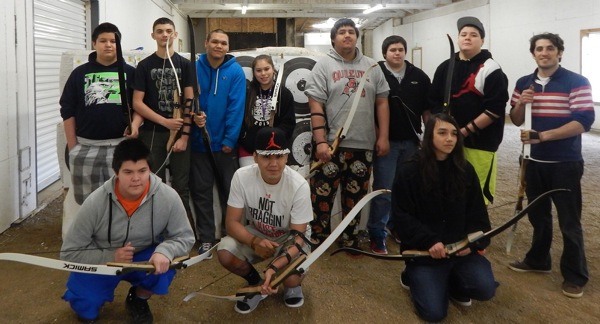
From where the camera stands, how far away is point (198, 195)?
3049mm

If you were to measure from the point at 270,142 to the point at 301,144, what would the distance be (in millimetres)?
1134

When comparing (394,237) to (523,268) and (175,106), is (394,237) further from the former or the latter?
(175,106)

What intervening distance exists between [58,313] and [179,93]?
51.5 inches

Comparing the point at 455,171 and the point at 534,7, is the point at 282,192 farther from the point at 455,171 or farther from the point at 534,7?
the point at 534,7

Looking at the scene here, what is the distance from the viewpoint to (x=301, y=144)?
3275 mm

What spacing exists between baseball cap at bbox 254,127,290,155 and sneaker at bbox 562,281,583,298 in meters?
1.57

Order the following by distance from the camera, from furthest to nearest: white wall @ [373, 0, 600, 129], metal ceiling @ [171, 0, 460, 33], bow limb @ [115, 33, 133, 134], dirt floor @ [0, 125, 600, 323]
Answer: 1. metal ceiling @ [171, 0, 460, 33]
2. white wall @ [373, 0, 600, 129]
3. bow limb @ [115, 33, 133, 134]
4. dirt floor @ [0, 125, 600, 323]

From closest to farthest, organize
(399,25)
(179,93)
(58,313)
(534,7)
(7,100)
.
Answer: (58,313) → (179,93) → (7,100) → (534,7) → (399,25)

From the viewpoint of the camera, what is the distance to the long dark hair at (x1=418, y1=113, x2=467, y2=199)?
2.23 m

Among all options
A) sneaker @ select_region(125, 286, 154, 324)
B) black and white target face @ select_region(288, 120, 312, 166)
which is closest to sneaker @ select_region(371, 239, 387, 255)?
black and white target face @ select_region(288, 120, 312, 166)

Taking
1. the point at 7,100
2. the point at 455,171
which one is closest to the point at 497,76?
the point at 455,171

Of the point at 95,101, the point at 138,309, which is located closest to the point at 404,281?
the point at 138,309

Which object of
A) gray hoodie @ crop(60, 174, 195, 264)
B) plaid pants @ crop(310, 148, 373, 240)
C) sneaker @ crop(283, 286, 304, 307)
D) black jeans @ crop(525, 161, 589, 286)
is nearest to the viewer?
gray hoodie @ crop(60, 174, 195, 264)

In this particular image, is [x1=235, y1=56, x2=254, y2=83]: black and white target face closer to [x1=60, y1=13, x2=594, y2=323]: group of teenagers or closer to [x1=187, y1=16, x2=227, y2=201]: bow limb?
[x1=60, y1=13, x2=594, y2=323]: group of teenagers
